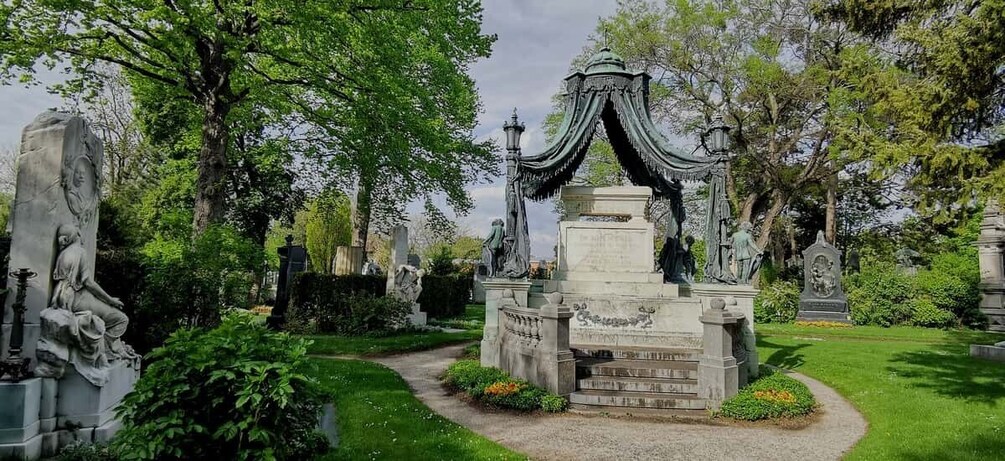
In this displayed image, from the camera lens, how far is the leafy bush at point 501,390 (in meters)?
8.15

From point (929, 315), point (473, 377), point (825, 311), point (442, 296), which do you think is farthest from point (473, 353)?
point (929, 315)

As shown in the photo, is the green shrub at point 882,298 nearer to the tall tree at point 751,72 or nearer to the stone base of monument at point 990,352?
the tall tree at point 751,72

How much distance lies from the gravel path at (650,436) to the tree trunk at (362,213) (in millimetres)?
15155

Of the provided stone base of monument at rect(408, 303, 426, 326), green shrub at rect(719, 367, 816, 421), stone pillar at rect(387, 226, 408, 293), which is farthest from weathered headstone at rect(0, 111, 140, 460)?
stone pillar at rect(387, 226, 408, 293)

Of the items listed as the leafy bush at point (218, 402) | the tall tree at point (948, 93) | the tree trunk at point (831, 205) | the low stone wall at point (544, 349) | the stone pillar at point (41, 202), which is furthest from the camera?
the tree trunk at point (831, 205)

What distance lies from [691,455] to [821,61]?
85.2ft

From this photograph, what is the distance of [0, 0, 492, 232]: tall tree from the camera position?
41.7 feet

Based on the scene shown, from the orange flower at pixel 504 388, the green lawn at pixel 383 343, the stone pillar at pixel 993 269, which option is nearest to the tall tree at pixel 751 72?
the stone pillar at pixel 993 269

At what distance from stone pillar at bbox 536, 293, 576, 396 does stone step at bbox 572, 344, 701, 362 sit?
145 centimetres

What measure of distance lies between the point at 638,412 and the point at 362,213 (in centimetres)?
2227

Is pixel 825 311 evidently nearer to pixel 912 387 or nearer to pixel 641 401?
pixel 912 387

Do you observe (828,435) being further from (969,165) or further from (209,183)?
(209,183)

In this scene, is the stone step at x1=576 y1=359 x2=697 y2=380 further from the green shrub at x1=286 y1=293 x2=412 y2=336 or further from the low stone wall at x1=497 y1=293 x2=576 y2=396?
the green shrub at x1=286 y1=293 x2=412 y2=336

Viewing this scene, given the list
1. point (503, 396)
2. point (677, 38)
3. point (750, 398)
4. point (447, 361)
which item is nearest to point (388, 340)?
point (447, 361)
